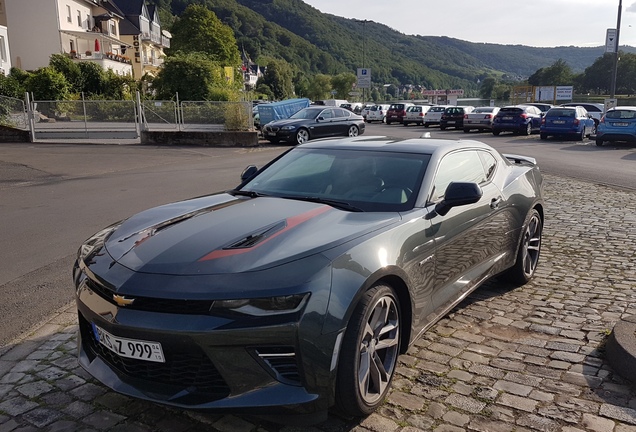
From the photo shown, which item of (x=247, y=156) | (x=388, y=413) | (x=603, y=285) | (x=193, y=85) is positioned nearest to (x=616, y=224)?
(x=603, y=285)

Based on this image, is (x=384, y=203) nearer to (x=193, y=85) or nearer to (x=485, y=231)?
(x=485, y=231)

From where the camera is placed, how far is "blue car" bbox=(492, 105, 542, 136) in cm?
2812

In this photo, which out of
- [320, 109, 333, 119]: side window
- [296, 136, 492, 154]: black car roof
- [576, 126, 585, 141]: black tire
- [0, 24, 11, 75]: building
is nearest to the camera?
[296, 136, 492, 154]: black car roof

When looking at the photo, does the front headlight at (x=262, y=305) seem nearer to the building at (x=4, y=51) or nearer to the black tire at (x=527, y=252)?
the black tire at (x=527, y=252)

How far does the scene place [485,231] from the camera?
15.0ft

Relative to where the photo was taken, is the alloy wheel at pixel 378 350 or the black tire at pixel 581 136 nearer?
the alloy wheel at pixel 378 350

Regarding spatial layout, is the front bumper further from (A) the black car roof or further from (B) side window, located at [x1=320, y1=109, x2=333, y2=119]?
(B) side window, located at [x1=320, y1=109, x2=333, y2=119]

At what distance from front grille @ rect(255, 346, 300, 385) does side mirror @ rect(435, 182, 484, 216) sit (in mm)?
1721

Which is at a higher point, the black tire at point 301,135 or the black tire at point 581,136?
the black tire at point 301,135

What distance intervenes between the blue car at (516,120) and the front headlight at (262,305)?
28.0m

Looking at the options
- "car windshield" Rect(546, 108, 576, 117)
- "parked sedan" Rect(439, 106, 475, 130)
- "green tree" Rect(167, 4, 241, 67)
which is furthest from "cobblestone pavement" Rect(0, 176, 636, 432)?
"green tree" Rect(167, 4, 241, 67)

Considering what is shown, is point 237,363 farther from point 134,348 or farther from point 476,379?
point 476,379

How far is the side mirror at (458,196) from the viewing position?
384 cm

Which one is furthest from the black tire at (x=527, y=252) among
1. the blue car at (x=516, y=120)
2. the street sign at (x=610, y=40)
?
the street sign at (x=610, y=40)
